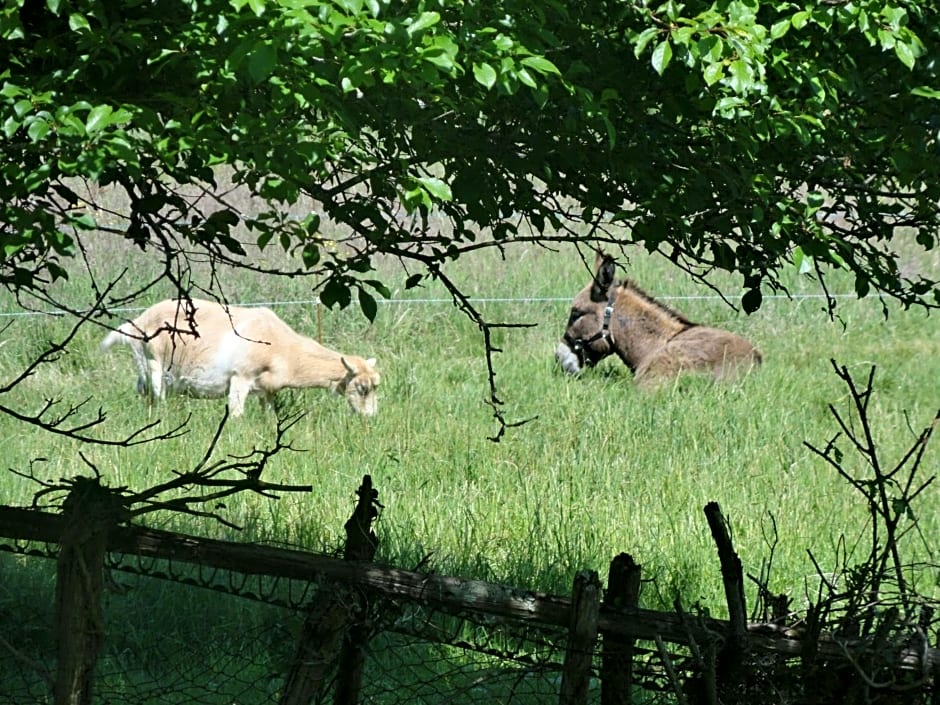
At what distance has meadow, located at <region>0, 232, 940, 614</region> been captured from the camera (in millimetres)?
7074

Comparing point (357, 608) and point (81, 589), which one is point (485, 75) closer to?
point (357, 608)

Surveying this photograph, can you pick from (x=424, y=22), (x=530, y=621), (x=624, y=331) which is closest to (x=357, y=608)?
(x=530, y=621)

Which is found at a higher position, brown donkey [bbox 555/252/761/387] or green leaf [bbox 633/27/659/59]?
brown donkey [bbox 555/252/761/387]

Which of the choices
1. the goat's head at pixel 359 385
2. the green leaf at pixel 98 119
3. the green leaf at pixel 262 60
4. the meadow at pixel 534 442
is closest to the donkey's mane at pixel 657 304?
the meadow at pixel 534 442

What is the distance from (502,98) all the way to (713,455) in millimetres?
5816

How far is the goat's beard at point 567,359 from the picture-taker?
12.4 metres

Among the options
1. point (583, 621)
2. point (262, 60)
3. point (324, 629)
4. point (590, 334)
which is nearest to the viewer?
point (262, 60)

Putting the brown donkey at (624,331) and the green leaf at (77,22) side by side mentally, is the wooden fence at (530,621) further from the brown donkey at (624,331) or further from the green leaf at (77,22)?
the brown donkey at (624,331)

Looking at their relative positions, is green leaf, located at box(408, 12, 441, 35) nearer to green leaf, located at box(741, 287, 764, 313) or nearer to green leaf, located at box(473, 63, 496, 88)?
green leaf, located at box(473, 63, 496, 88)

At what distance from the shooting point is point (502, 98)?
3.73 m

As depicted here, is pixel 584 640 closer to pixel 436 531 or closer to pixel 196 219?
pixel 196 219

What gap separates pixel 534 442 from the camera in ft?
31.2

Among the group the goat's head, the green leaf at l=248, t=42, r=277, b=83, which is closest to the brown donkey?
the goat's head

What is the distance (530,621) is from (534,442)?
6250mm
